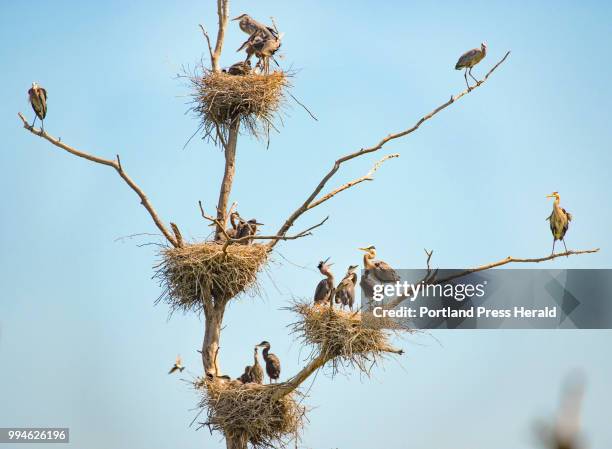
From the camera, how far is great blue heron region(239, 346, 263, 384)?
28.8 ft

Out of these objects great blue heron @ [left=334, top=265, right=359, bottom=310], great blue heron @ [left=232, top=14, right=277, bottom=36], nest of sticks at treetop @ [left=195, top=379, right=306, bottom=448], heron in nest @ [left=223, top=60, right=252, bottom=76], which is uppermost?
great blue heron @ [left=232, top=14, right=277, bottom=36]

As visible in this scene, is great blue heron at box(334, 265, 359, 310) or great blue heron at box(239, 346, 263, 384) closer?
great blue heron at box(334, 265, 359, 310)

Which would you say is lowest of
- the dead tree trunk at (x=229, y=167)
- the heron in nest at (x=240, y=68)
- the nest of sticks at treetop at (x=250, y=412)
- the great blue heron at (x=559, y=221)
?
the nest of sticks at treetop at (x=250, y=412)

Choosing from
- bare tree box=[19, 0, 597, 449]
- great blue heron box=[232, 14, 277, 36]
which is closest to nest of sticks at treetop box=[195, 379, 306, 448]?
bare tree box=[19, 0, 597, 449]

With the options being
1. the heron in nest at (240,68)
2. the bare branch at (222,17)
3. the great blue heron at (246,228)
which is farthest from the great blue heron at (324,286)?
the bare branch at (222,17)

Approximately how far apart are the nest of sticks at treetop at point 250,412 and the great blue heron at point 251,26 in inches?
141

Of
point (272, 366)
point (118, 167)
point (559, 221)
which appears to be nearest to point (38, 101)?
point (118, 167)

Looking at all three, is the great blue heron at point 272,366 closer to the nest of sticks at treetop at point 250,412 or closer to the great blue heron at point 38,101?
the nest of sticks at treetop at point 250,412

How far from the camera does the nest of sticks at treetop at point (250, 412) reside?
27.0ft

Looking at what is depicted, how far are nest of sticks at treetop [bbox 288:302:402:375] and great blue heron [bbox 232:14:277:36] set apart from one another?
315 centimetres

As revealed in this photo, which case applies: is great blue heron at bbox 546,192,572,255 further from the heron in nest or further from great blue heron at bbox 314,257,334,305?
the heron in nest

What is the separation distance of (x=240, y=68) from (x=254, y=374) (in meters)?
3.09

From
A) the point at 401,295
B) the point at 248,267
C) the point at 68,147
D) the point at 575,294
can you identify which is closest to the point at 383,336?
the point at 401,295

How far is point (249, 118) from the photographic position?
30.3 ft
